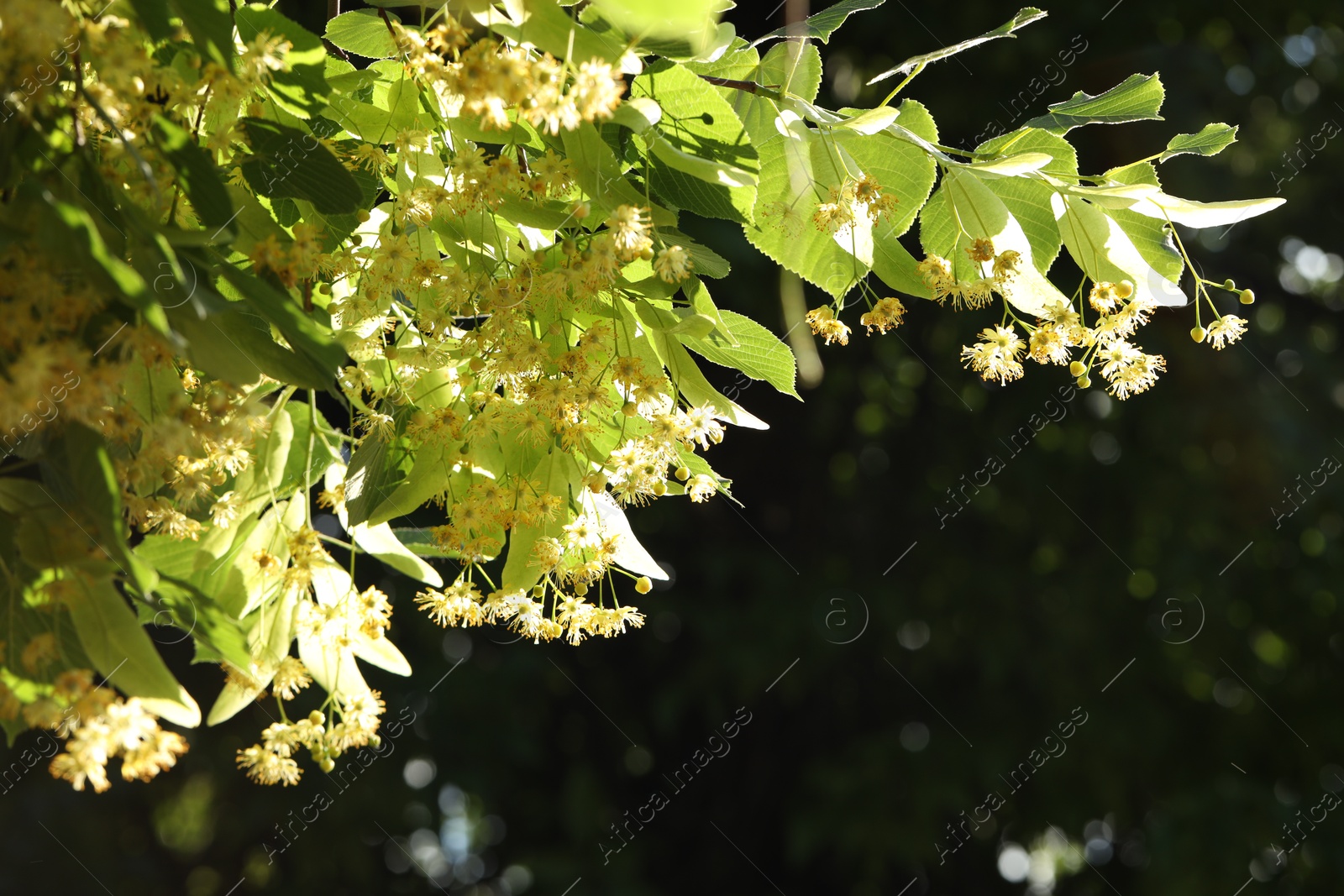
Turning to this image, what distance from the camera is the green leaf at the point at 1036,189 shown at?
0.71 m

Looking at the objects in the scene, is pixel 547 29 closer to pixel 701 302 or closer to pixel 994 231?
pixel 701 302

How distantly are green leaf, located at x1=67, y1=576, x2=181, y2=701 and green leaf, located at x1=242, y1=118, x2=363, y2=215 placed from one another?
0.82 ft

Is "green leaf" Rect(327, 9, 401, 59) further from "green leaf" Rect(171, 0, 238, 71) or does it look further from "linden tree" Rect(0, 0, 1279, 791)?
"green leaf" Rect(171, 0, 238, 71)

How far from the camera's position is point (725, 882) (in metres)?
3.21

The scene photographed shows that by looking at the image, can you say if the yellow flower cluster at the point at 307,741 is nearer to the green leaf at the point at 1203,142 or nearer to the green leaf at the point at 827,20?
the green leaf at the point at 827,20

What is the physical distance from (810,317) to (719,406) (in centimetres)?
10

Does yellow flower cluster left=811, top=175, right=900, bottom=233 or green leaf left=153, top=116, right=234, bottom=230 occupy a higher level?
green leaf left=153, top=116, right=234, bottom=230

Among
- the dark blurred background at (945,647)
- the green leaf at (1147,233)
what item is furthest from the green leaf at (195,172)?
the dark blurred background at (945,647)

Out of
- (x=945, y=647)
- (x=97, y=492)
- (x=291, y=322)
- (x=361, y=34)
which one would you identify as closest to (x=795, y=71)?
(x=361, y=34)

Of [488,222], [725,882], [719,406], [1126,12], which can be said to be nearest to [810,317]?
[719,406]

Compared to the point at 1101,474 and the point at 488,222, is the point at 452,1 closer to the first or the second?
the point at 488,222

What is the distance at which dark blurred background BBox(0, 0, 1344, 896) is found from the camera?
306 centimetres

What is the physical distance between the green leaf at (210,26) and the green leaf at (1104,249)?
0.52 m

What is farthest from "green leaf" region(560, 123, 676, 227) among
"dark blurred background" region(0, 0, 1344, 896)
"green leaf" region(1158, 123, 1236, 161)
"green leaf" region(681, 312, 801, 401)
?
"dark blurred background" region(0, 0, 1344, 896)
